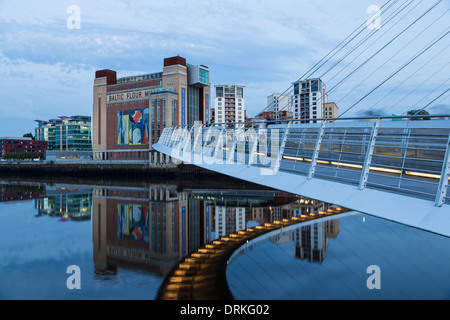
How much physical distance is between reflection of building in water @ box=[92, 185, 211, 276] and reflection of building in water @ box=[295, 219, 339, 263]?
2696 mm

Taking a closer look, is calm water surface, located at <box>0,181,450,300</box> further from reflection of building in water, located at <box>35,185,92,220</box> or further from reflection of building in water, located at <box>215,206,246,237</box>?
reflection of building in water, located at <box>35,185,92,220</box>

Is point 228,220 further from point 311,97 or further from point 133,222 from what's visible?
point 311,97

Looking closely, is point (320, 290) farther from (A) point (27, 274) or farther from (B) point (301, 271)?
(A) point (27, 274)

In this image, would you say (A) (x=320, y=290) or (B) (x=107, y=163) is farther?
(B) (x=107, y=163)

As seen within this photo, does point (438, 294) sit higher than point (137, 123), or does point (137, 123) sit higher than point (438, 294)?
point (137, 123)

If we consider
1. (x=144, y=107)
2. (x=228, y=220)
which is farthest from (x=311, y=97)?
(x=228, y=220)

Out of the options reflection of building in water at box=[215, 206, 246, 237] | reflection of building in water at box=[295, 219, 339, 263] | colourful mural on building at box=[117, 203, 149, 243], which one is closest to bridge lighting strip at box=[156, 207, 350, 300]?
reflection of building in water at box=[215, 206, 246, 237]

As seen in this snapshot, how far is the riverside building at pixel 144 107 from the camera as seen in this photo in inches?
1854

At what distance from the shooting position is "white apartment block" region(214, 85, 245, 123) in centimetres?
8519

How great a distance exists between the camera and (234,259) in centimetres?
768

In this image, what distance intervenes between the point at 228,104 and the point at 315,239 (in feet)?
255
